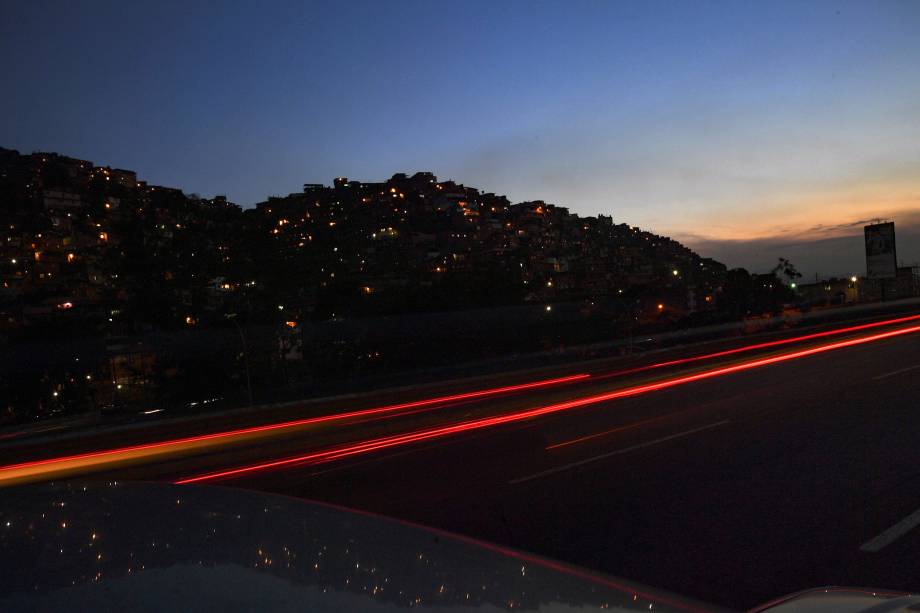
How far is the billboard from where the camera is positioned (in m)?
44.7

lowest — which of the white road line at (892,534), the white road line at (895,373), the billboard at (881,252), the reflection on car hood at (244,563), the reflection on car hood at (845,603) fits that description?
the white road line at (895,373)

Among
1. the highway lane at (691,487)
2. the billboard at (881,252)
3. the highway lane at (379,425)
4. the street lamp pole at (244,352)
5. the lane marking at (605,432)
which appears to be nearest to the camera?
the highway lane at (691,487)

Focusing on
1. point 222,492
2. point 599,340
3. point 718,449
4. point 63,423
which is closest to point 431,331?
point 599,340

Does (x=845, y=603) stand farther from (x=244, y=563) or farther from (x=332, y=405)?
(x=332, y=405)

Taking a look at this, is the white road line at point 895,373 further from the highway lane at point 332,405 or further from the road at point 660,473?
the highway lane at point 332,405

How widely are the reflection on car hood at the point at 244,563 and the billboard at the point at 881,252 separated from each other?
164 feet

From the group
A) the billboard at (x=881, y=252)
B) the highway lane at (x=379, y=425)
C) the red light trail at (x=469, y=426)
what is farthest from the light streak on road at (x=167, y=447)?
the billboard at (x=881, y=252)

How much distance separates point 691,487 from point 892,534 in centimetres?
214

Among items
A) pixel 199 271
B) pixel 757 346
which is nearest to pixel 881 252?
pixel 757 346

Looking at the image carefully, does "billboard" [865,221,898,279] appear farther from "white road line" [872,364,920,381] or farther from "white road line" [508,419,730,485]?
"white road line" [508,419,730,485]

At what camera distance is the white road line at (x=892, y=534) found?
5387 millimetres

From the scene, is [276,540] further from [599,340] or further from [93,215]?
[93,215]

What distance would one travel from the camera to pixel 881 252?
44.9 meters

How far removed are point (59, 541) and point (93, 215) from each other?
2768 inches
